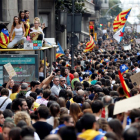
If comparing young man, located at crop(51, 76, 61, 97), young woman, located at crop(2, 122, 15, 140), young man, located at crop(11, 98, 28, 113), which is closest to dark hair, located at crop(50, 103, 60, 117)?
young man, located at crop(11, 98, 28, 113)

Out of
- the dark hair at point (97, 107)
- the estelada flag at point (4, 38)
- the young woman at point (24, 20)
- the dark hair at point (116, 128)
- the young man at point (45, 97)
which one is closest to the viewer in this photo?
the dark hair at point (116, 128)

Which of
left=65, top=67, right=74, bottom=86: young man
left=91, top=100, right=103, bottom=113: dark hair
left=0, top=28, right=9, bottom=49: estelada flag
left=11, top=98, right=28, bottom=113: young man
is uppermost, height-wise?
left=0, top=28, right=9, bottom=49: estelada flag

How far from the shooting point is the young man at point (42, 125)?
695 cm

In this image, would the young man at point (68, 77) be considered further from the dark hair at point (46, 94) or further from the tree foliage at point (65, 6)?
the tree foliage at point (65, 6)

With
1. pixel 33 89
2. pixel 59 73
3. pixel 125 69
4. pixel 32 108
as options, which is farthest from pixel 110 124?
pixel 125 69

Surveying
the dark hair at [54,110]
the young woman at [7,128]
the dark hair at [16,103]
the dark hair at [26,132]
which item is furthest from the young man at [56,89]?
the dark hair at [26,132]

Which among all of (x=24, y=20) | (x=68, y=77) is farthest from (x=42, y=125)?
(x=24, y=20)

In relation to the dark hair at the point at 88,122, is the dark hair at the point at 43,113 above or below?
below

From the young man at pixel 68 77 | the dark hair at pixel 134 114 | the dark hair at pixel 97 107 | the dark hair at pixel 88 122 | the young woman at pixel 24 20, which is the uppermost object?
the young woman at pixel 24 20

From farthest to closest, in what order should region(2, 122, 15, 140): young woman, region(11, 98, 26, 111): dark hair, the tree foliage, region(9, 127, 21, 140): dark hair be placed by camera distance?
the tree foliage
region(11, 98, 26, 111): dark hair
region(2, 122, 15, 140): young woman
region(9, 127, 21, 140): dark hair

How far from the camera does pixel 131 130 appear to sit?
492 centimetres

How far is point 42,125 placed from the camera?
7008 millimetres

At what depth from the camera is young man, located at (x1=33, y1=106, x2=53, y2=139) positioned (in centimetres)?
695

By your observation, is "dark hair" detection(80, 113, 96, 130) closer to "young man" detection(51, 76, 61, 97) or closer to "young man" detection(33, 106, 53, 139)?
"young man" detection(33, 106, 53, 139)
